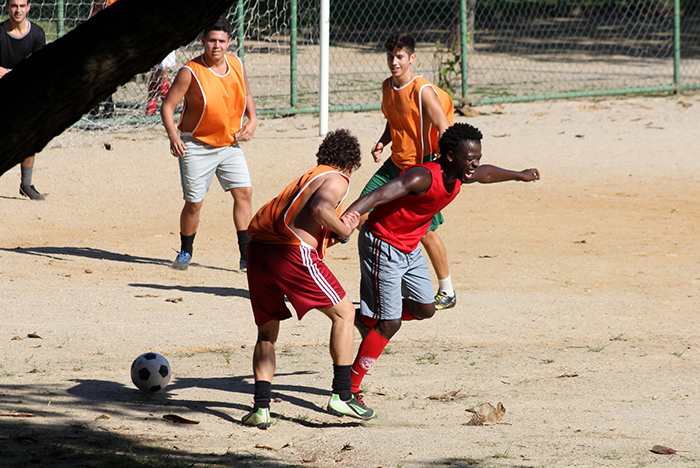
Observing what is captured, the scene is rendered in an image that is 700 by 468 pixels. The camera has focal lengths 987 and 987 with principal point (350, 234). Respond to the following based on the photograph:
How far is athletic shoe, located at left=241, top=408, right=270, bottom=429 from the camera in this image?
5270 mm

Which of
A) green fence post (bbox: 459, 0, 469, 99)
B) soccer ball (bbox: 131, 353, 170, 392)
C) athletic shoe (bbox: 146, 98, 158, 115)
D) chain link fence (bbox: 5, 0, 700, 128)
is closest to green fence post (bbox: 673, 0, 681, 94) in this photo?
chain link fence (bbox: 5, 0, 700, 128)

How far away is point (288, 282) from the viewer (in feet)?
17.1

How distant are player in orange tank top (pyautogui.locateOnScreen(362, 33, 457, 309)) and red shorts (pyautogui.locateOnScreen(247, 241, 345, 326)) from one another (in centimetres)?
250

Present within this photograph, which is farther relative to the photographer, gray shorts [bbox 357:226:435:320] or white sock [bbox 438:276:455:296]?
white sock [bbox 438:276:455:296]

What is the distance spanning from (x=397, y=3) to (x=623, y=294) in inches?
528

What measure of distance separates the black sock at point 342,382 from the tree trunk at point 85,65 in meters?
2.50

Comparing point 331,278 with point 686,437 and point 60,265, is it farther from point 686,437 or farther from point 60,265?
point 60,265

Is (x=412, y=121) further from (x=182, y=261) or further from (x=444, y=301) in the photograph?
(x=182, y=261)

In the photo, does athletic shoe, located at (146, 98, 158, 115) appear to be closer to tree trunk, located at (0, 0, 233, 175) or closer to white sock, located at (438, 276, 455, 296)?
white sock, located at (438, 276, 455, 296)

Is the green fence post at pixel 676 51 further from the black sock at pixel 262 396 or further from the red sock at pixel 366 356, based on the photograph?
the black sock at pixel 262 396

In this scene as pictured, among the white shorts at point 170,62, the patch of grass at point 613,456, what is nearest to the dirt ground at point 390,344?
the patch of grass at point 613,456

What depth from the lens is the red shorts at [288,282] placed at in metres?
5.19

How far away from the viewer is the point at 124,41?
3293 mm

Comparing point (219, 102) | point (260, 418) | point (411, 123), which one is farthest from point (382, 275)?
point (219, 102)
